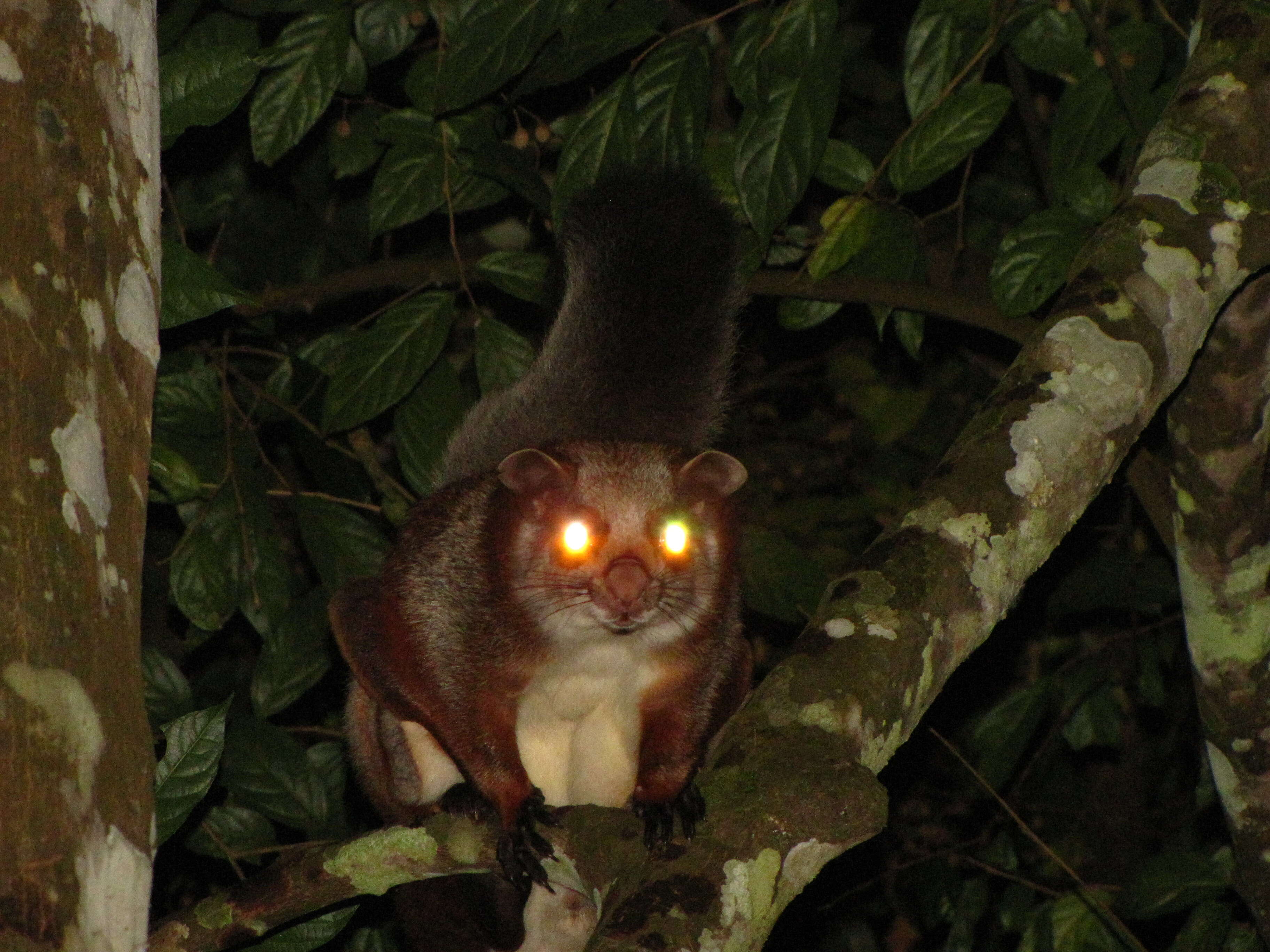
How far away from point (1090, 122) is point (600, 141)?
1267 mm

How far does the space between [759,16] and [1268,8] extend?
48.4 inches

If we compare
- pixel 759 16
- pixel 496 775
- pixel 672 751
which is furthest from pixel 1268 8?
pixel 496 775

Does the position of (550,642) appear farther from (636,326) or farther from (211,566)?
(211,566)

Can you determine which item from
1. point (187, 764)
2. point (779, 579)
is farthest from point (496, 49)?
point (187, 764)

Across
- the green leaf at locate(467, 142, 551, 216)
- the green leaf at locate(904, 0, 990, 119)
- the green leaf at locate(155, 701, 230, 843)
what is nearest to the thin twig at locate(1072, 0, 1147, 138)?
the green leaf at locate(904, 0, 990, 119)

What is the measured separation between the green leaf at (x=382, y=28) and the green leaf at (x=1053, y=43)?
1.65 m

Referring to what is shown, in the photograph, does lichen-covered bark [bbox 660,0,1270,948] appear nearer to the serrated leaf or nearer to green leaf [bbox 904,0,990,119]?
green leaf [bbox 904,0,990,119]

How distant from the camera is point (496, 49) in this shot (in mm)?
3668

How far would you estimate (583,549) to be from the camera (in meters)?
3.19

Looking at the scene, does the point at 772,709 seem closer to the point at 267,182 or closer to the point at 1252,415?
the point at 1252,415

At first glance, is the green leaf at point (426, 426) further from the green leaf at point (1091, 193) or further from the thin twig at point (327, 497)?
the green leaf at point (1091, 193)

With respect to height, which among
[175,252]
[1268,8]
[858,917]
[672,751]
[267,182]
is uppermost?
[1268,8]

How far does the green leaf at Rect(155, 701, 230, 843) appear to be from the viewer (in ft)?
9.39

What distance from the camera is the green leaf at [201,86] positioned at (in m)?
2.94
